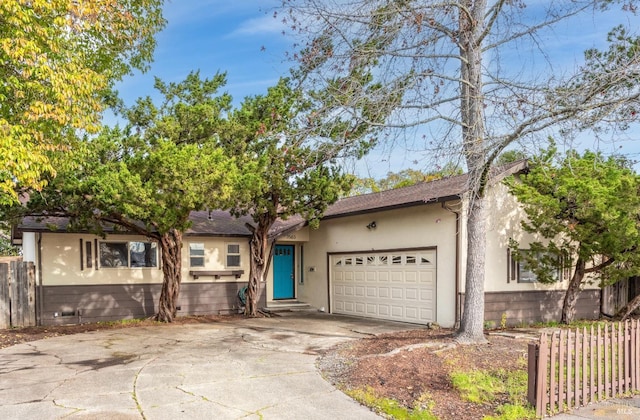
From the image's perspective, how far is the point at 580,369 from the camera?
19.7 ft

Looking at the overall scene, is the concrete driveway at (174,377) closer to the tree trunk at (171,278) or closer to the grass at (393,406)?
the grass at (393,406)

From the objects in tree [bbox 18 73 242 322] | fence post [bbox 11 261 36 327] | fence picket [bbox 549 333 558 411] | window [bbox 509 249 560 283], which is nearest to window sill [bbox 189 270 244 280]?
tree [bbox 18 73 242 322]

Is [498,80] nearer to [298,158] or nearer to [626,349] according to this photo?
[626,349]

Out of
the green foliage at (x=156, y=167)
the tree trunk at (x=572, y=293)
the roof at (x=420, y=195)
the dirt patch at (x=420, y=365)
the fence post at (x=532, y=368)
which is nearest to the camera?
the fence post at (x=532, y=368)

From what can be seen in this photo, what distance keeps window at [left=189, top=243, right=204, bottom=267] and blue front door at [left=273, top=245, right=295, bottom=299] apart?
2910 mm

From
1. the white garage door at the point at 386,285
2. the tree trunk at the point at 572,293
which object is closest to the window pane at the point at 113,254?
the white garage door at the point at 386,285

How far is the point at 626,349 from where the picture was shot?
6.34 meters

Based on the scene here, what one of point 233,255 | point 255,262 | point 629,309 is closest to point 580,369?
point 629,309

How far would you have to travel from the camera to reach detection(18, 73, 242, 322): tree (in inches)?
388

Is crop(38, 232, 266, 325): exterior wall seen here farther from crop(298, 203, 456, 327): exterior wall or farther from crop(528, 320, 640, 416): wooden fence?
crop(528, 320, 640, 416): wooden fence

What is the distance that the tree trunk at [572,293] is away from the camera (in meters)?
12.1

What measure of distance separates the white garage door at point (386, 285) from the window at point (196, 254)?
4.06m

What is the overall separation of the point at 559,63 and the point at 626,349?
13.4 ft

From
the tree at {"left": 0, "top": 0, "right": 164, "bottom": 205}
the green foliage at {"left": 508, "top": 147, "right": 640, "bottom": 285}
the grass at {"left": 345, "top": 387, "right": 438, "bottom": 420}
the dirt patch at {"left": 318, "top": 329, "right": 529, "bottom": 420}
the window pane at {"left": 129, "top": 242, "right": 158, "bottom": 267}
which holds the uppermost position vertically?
the tree at {"left": 0, "top": 0, "right": 164, "bottom": 205}
